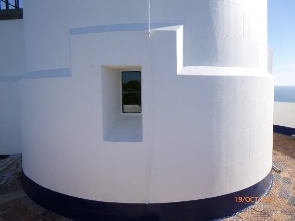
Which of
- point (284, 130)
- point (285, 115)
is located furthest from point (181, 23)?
point (285, 115)

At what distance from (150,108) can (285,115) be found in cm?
1466

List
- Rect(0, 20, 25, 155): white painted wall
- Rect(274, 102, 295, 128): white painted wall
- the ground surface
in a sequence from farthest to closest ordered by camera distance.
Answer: Rect(274, 102, 295, 128): white painted wall
Rect(0, 20, 25, 155): white painted wall
the ground surface

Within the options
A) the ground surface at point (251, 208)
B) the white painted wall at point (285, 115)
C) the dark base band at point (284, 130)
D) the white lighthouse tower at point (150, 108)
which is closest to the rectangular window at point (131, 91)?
the white lighthouse tower at point (150, 108)

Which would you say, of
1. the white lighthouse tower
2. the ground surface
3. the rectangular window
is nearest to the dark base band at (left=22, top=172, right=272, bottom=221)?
the white lighthouse tower

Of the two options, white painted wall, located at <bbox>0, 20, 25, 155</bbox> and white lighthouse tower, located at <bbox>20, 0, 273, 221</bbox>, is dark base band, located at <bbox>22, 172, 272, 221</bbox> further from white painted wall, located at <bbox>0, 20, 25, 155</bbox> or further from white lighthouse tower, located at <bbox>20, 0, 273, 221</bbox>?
white painted wall, located at <bbox>0, 20, 25, 155</bbox>

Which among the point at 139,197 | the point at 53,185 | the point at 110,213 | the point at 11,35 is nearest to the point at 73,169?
the point at 53,185

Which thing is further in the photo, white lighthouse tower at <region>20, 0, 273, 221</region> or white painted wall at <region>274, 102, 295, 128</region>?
white painted wall at <region>274, 102, 295, 128</region>

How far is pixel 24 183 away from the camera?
6.09 m

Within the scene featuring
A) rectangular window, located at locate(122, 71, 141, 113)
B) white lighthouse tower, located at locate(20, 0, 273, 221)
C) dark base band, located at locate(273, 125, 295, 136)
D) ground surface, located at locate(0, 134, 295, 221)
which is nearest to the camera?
white lighthouse tower, located at locate(20, 0, 273, 221)

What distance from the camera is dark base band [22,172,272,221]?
443 cm

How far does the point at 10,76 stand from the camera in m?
8.05

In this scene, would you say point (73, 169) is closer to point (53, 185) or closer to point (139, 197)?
point (53, 185)

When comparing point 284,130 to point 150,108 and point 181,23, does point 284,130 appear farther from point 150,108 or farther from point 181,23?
point 150,108

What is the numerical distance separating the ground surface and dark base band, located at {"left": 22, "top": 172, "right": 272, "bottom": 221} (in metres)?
0.21
